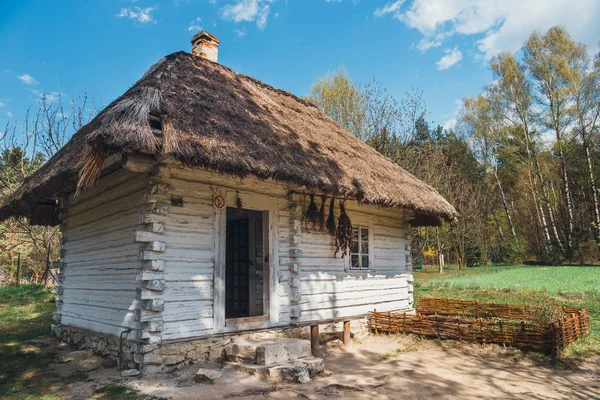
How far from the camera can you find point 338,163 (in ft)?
26.3

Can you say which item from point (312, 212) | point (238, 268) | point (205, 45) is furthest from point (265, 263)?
point (205, 45)

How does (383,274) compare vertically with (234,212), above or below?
below

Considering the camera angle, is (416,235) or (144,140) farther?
(416,235)

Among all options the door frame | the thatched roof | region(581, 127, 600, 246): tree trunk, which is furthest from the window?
region(581, 127, 600, 246): tree trunk

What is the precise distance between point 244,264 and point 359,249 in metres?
2.52

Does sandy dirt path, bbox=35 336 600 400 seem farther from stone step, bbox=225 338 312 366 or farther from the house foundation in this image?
stone step, bbox=225 338 312 366

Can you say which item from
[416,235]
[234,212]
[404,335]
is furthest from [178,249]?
[416,235]

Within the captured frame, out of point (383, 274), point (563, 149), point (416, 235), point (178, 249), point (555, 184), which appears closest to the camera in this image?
point (178, 249)

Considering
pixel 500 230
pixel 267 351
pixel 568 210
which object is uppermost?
pixel 568 210

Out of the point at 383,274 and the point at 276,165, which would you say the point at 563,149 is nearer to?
the point at 383,274

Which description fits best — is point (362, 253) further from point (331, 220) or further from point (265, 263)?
point (265, 263)

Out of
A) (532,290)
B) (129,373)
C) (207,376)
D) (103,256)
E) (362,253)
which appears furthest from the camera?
(532,290)

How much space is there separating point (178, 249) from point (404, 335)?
494cm

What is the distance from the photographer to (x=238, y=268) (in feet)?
29.9
